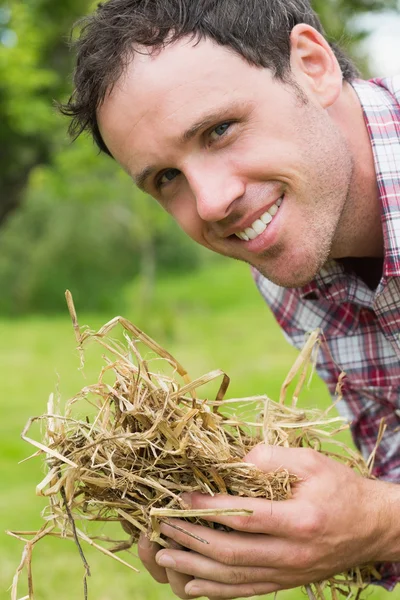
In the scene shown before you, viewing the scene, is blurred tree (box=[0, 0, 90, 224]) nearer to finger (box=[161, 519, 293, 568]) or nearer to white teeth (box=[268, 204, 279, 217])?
white teeth (box=[268, 204, 279, 217])

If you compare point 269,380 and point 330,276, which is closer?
point 330,276

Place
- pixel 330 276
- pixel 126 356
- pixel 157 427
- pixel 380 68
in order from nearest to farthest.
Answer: pixel 157 427 < pixel 126 356 < pixel 330 276 < pixel 380 68

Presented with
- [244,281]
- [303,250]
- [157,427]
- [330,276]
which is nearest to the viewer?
[157,427]

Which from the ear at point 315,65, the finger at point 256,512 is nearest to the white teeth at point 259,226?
the ear at point 315,65

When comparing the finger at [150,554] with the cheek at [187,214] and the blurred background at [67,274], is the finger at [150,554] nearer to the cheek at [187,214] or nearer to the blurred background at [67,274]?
the cheek at [187,214]

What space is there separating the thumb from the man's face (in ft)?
1.98

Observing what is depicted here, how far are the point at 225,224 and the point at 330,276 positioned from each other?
49 cm

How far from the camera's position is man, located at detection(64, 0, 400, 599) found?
2.27 metres

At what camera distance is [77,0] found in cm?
1502

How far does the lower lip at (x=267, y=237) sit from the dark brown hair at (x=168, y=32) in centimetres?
45

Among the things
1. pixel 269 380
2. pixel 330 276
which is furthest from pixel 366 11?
pixel 330 276

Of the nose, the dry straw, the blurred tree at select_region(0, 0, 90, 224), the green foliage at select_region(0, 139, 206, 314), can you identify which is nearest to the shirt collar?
the nose

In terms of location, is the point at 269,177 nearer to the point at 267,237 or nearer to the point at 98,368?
the point at 267,237

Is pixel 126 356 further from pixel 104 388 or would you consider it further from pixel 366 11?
pixel 366 11
